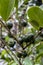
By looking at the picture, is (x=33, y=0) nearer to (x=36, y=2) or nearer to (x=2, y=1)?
(x=36, y=2)

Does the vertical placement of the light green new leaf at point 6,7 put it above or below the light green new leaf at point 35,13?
above

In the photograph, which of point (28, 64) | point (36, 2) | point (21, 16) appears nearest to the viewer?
point (28, 64)

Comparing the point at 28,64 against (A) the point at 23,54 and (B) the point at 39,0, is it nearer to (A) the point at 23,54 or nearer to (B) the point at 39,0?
(A) the point at 23,54

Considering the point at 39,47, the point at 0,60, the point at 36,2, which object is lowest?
the point at 0,60

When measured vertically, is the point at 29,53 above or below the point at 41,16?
below

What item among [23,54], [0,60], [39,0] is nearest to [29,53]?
[23,54]

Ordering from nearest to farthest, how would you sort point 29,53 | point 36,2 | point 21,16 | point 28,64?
point 28,64 → point 29,53 → point 36,2 → point 21,16

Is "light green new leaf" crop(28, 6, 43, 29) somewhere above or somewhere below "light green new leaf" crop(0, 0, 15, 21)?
below

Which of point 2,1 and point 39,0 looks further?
point 39,0

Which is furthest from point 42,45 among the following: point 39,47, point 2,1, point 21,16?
point 21,16
